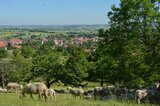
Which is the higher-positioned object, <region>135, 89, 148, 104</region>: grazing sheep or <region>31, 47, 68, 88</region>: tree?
<region>135, 89, 148, 104</region>: grazing sheep

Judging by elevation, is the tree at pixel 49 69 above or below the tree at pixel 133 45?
below

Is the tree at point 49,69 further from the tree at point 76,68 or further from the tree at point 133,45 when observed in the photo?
the tree at point 133,45

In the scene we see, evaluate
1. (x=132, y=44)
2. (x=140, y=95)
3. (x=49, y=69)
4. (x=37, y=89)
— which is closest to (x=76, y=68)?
(x=49, y=69)

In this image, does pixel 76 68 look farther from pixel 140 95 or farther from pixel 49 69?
pixel 140 95

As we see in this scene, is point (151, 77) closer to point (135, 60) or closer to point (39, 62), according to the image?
point (135, 60)

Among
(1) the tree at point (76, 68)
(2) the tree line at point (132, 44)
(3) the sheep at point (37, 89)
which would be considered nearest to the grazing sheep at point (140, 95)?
(3) the sheep at point (37, 89)

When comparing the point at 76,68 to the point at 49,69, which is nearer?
the point at 49,69

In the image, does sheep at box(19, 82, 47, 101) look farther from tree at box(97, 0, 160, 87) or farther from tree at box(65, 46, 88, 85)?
tree at box(65, 46, 88, 85)

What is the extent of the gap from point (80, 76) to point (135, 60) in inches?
1674

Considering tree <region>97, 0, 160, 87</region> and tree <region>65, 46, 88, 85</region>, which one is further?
tree <region>65, 46, 88, 85</region>

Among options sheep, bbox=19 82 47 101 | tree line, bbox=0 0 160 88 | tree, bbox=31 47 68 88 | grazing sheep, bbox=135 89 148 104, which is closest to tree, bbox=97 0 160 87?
tree line, bbox=0 0 160 88

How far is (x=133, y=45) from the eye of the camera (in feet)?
112

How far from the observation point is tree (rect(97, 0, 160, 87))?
33688 mm

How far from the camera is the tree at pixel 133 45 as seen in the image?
33.7 metres
